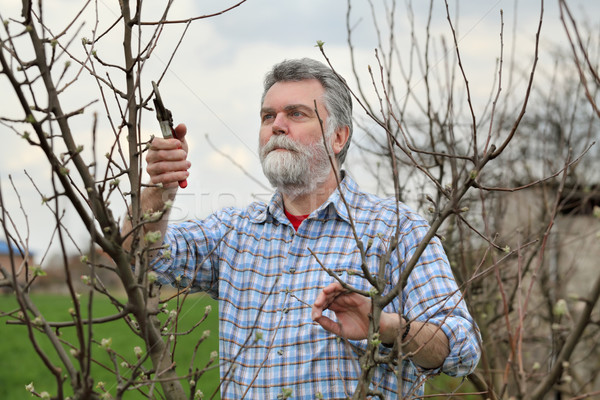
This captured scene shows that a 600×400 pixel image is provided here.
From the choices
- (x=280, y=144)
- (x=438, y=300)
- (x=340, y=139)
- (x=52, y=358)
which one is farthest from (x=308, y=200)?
(x=52, y=358)

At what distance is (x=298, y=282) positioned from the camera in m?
3.00

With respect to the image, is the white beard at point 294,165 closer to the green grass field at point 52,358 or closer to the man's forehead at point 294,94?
the man's forehead at point 294,94

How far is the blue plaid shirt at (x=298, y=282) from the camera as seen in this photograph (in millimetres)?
2719

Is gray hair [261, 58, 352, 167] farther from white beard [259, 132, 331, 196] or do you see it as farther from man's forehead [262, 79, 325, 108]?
white beard [259, 132, 331, 196]

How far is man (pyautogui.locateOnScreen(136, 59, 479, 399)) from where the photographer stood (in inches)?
98.2

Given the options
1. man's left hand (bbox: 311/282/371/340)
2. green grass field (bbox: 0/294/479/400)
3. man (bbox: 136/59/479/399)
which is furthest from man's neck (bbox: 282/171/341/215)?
green grass field (bbox: 0/294/479/400)

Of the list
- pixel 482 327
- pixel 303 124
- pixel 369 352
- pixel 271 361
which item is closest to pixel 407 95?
pixel 303 124

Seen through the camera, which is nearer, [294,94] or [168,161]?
[168,161]

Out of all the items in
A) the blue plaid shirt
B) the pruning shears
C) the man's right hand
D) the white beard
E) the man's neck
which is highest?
the white beard

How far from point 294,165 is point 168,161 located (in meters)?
0.93

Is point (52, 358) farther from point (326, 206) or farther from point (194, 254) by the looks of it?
point (326, 206)

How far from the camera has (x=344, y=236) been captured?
121 inches

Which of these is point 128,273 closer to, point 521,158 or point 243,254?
point 243,254

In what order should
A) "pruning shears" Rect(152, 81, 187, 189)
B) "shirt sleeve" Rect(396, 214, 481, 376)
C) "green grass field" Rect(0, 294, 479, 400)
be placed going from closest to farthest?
"pruning shears" Rect(152, 81, 187, 189)
"shirt sleeve" Rect(396, 214, 481, 376)
"green grass field" Rect(0, 294, 479, 400)
